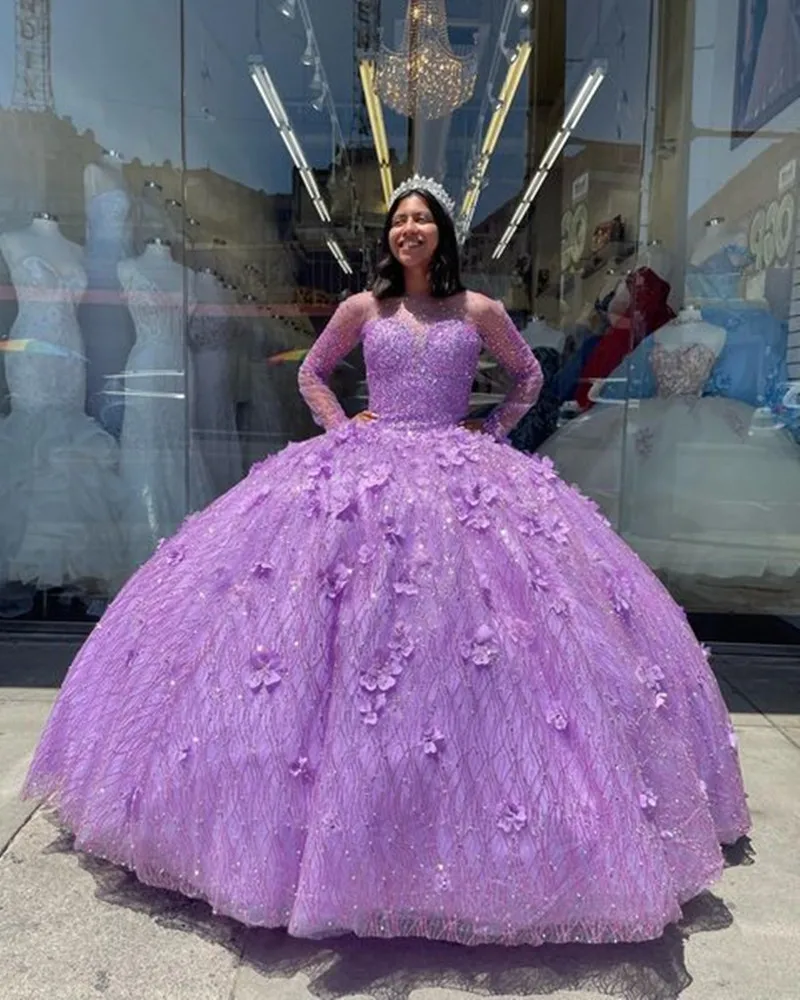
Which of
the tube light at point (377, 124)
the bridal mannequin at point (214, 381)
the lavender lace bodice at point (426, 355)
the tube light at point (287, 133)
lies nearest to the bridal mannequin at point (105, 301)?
the bridal mannequin at point (214, 381)

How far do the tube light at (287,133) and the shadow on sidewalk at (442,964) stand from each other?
492 centimetres

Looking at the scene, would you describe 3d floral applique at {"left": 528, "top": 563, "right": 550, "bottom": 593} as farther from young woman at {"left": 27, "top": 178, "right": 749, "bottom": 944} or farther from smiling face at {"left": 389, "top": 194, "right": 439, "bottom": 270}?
smiling face at {"left": 389, "top": 194, "right": 439, "bottom": 270}

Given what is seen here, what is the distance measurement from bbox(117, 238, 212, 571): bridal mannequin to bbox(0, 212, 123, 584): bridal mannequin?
0.14m

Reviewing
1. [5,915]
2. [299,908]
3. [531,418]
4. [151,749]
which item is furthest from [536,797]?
[531,418]

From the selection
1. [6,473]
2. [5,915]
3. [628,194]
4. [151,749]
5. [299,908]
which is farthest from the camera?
[628,194]

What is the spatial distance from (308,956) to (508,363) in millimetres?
1771

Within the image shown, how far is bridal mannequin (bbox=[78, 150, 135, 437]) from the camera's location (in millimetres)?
5562

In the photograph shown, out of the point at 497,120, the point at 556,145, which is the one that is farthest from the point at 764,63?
the point at 497,120

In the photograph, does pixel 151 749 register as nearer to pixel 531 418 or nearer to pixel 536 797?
pixel 536 797

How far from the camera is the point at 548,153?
6105 millimetres

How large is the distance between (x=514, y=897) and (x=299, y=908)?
0.45 metres

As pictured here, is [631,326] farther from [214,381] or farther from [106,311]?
[106,311]

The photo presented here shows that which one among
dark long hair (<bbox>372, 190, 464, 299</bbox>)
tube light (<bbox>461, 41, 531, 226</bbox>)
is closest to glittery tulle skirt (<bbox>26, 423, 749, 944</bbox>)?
dark long hair (<bbox>372, 190, 464, 299</bbox>)

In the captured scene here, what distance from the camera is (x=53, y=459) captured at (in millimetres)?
5562
